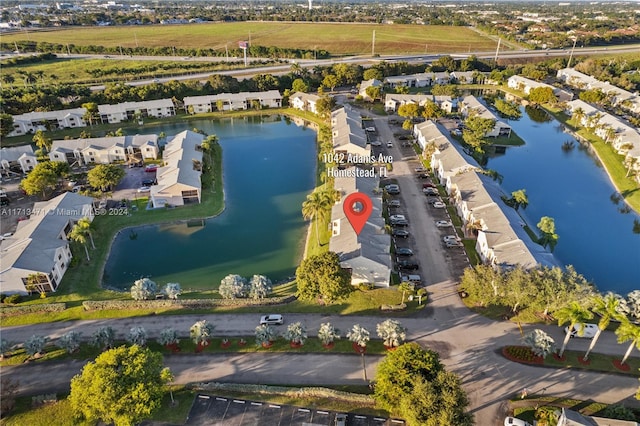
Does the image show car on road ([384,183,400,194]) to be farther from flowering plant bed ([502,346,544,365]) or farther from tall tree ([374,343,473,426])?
tall tree ([374,343,473,426])

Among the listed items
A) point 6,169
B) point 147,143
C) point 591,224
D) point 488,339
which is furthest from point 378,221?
point 6,169

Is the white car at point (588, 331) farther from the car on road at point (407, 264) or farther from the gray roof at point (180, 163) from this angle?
the gray roof at point (180, 163)

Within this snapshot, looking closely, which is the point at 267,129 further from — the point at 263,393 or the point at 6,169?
the point at 263,393

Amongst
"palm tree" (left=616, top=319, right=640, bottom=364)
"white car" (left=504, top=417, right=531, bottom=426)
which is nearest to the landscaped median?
"palm tree" (left=616, top=319, right=640, bottom=364)

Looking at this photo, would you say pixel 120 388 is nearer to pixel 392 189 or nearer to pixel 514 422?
pixel 514 422

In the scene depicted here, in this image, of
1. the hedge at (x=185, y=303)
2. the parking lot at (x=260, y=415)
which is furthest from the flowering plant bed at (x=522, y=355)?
the hedge at (x=185, y=303)
